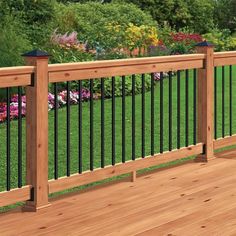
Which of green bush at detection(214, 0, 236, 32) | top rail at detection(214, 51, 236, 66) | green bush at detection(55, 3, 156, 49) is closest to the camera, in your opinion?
top rail at detection(214, 51, 236, 66)

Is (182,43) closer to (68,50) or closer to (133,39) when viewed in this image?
(133,39)

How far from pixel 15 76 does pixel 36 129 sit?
1.55 feet

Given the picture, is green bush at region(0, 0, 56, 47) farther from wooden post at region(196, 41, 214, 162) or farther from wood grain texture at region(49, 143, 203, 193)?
wood grain texture at region(49, 143, 203, 193)

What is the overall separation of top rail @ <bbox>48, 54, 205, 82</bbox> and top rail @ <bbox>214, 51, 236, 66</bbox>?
0.31m

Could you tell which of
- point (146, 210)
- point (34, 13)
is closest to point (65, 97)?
point (34, 13)

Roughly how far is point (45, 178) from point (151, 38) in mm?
13403

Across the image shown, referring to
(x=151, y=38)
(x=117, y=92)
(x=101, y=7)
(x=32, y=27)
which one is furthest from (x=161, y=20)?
(x=117, y=92)

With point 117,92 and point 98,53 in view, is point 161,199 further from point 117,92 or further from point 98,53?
point 98,53

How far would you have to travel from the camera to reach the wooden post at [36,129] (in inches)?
265

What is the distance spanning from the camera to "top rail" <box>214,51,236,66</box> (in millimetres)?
9010

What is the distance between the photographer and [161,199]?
7.20m

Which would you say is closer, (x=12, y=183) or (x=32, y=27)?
(x=12, y=183)

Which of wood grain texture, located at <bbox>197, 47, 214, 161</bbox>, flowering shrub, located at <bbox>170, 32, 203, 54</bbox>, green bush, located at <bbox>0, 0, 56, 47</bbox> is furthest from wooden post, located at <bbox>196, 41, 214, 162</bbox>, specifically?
flowering shrub, located at <bbox>170, 32, 203, 54</bbox>

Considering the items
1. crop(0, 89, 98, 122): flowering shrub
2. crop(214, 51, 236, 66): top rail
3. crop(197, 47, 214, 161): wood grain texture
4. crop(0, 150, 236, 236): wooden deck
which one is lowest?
crop(0, 150, 236, 236): wooden deck
